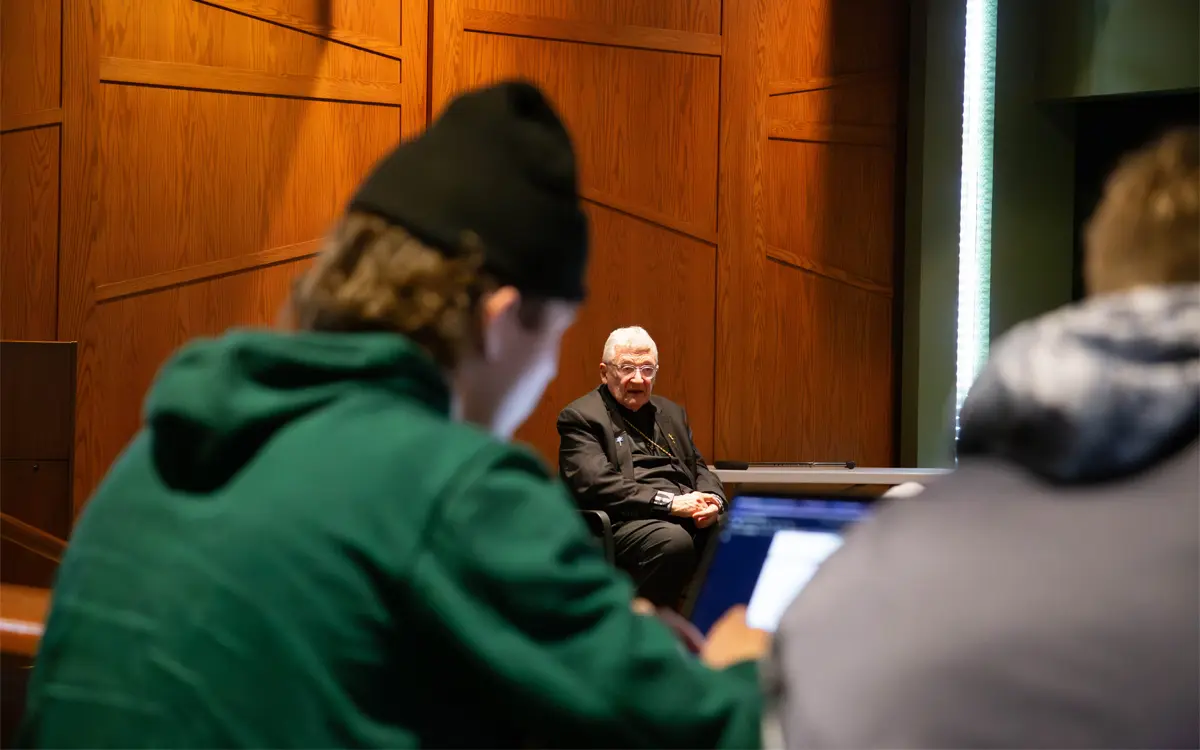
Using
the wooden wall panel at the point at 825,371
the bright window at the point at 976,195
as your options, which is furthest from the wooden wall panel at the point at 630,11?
the bright window at the point at 976,195

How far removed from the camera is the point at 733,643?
4.20 ft

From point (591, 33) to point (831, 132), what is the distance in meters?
1.33

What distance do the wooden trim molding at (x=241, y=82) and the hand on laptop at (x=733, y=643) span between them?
4.27m

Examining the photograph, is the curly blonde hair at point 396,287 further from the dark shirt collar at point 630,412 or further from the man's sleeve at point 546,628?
the dark shirt collar at point 630,412

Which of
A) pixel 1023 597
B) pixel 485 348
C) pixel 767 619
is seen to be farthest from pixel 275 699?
pixel 767 619

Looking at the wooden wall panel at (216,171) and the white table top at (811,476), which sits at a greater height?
the wooden wall panel at (216,171)

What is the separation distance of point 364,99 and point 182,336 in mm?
1293

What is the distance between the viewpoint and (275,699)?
0.94 m

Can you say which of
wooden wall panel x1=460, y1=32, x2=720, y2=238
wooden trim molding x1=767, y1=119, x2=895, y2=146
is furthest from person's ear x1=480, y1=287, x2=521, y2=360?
wooden trim molding x1=767, y1=119, x2=895, y2=146

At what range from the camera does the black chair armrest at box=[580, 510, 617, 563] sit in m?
4.53

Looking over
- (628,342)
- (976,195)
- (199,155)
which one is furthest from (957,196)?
(199,155)

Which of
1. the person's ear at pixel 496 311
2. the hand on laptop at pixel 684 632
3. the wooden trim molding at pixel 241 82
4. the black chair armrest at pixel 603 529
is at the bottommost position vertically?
the black chair armrest at pixel 603 529

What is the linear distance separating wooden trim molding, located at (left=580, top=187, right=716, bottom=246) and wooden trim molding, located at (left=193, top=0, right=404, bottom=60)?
3.57 ft

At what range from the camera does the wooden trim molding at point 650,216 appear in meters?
5.73
